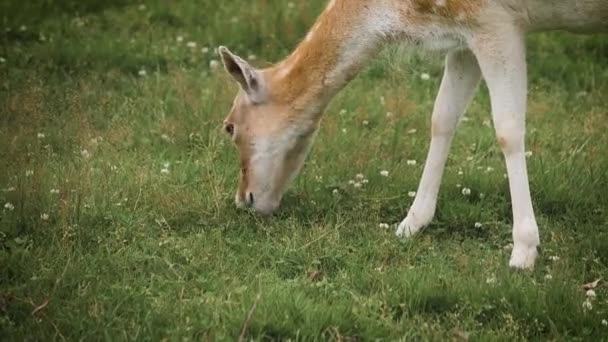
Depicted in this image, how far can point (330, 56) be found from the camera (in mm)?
7355

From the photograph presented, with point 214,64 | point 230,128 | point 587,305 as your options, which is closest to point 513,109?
point 587,305

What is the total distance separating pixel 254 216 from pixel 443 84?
150 centimetres

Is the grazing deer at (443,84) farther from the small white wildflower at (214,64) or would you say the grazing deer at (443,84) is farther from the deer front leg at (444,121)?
→ the small white wildflower at (214,64)

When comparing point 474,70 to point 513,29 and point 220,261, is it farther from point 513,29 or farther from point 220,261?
point 220,261

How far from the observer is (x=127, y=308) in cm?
590

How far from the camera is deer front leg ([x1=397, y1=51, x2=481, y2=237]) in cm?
761

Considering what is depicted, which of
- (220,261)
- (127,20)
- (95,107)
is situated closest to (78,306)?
(220,261)

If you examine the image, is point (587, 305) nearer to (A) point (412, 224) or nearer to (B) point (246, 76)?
(A) point (412, 224)

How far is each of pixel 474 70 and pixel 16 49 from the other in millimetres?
5045

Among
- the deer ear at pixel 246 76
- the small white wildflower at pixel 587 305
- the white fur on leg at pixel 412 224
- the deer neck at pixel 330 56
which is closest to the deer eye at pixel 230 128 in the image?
the deer ear at pixel 246 76

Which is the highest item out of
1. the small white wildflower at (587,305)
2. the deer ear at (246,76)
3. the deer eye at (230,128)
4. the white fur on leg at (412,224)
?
the deer ear at (246,76)

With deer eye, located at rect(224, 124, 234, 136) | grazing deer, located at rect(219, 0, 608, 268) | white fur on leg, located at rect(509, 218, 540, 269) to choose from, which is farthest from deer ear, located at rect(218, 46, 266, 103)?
white fur on leg, located at rect(509, 218, 540, 269)

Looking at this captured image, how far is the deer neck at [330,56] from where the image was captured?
7.25m

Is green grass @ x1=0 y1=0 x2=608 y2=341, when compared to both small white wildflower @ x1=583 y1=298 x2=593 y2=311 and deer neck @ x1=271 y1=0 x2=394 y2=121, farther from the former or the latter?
deer neck @ x1=271 y1=0 x2=394 y2=121
